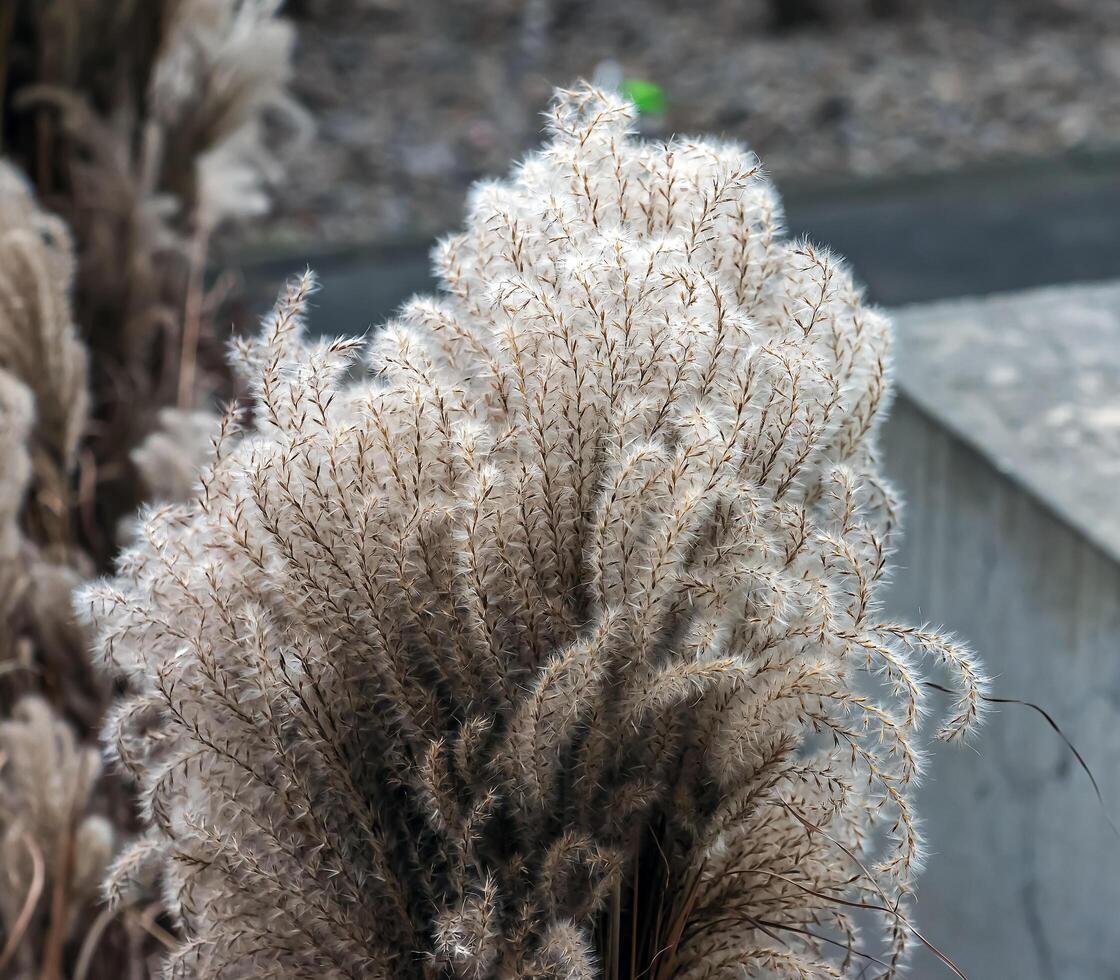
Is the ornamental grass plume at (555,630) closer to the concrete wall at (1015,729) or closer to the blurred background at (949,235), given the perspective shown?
the blurred background at (949,235)

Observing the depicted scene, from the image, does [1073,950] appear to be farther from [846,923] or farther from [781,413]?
[781,413]

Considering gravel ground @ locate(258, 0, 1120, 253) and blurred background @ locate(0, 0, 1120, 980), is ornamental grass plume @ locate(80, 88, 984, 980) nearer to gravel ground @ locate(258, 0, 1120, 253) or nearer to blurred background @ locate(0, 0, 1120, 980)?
blurred background @ locate(0, 0, 1120, 980)

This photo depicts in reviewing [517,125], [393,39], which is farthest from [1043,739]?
[393,39]

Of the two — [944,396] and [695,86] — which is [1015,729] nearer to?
[944,396]

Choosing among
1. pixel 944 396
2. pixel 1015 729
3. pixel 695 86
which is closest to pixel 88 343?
pixel 944 396

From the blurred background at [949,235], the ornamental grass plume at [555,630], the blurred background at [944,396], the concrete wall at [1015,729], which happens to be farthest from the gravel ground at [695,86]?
the ornamental grass plume at [555,630]

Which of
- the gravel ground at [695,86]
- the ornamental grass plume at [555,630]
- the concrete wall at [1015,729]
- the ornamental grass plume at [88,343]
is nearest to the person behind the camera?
the ornamental grass plume at [555,630]
